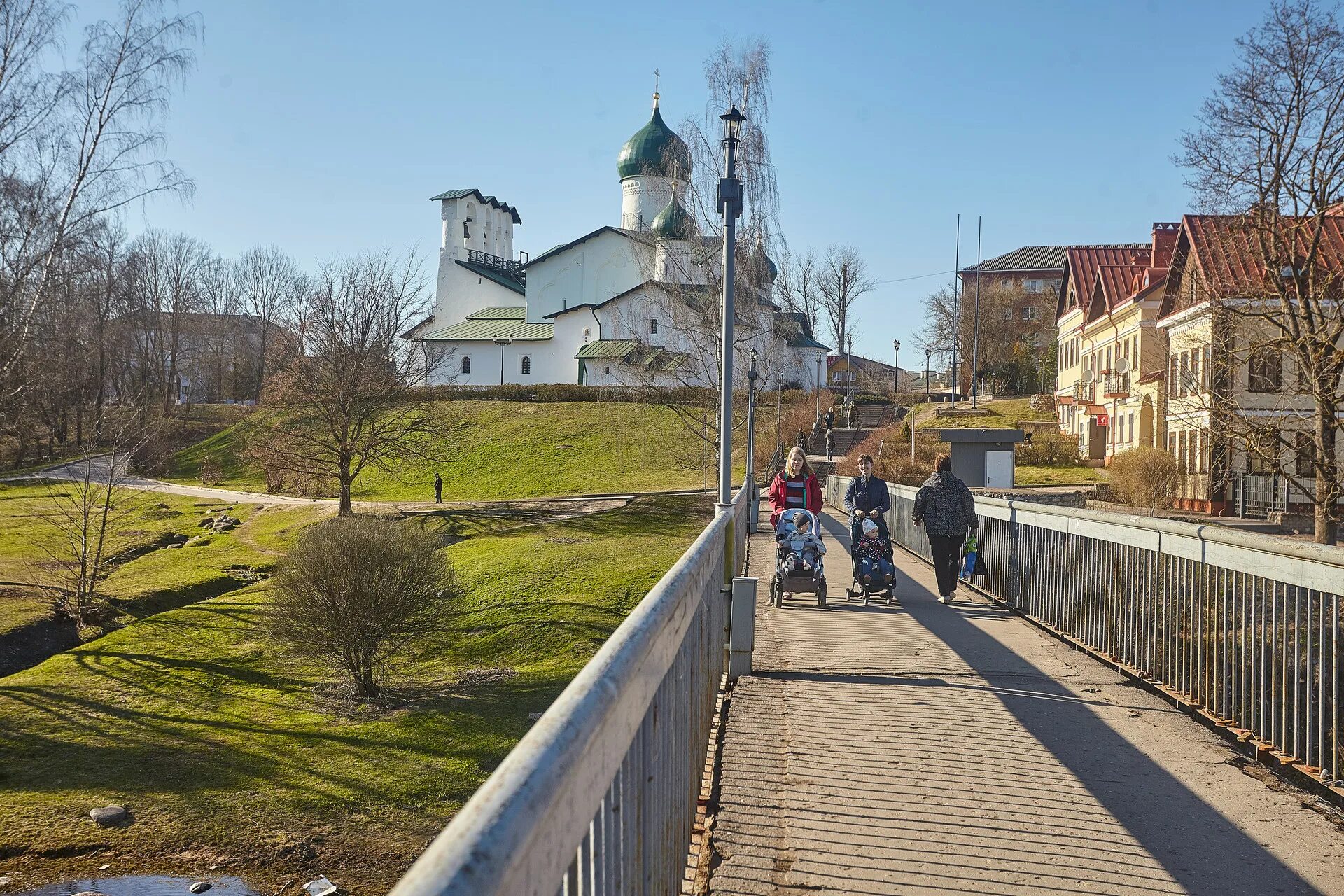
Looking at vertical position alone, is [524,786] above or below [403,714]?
above

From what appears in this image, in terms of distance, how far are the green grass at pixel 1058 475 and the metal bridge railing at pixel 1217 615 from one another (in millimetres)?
34631

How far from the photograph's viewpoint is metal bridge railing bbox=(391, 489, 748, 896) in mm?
1448

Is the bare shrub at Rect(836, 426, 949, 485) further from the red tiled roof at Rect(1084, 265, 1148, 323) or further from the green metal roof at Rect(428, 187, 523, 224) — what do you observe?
the green metal roof at Rect(428, 187, 523, 224)

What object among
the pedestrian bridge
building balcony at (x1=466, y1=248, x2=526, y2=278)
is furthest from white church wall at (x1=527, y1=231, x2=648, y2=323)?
the pedestrian bridge

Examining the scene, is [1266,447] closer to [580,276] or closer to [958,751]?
[958,751]

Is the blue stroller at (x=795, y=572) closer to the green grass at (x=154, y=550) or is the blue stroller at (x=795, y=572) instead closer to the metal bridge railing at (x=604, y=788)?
the metal bridge railing at (x=604, y=788)

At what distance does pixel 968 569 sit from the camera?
501 inches

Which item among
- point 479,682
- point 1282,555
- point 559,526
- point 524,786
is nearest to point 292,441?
point 559,526

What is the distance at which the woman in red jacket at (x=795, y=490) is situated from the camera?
1375cm

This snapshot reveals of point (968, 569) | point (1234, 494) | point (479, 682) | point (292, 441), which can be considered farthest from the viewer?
point (292, 441)

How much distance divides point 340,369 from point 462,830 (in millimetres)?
36824

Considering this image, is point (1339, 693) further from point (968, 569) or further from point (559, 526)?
point (559, 526)

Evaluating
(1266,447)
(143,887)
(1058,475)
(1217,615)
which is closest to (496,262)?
(1058,475)

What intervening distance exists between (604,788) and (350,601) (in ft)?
49.2
